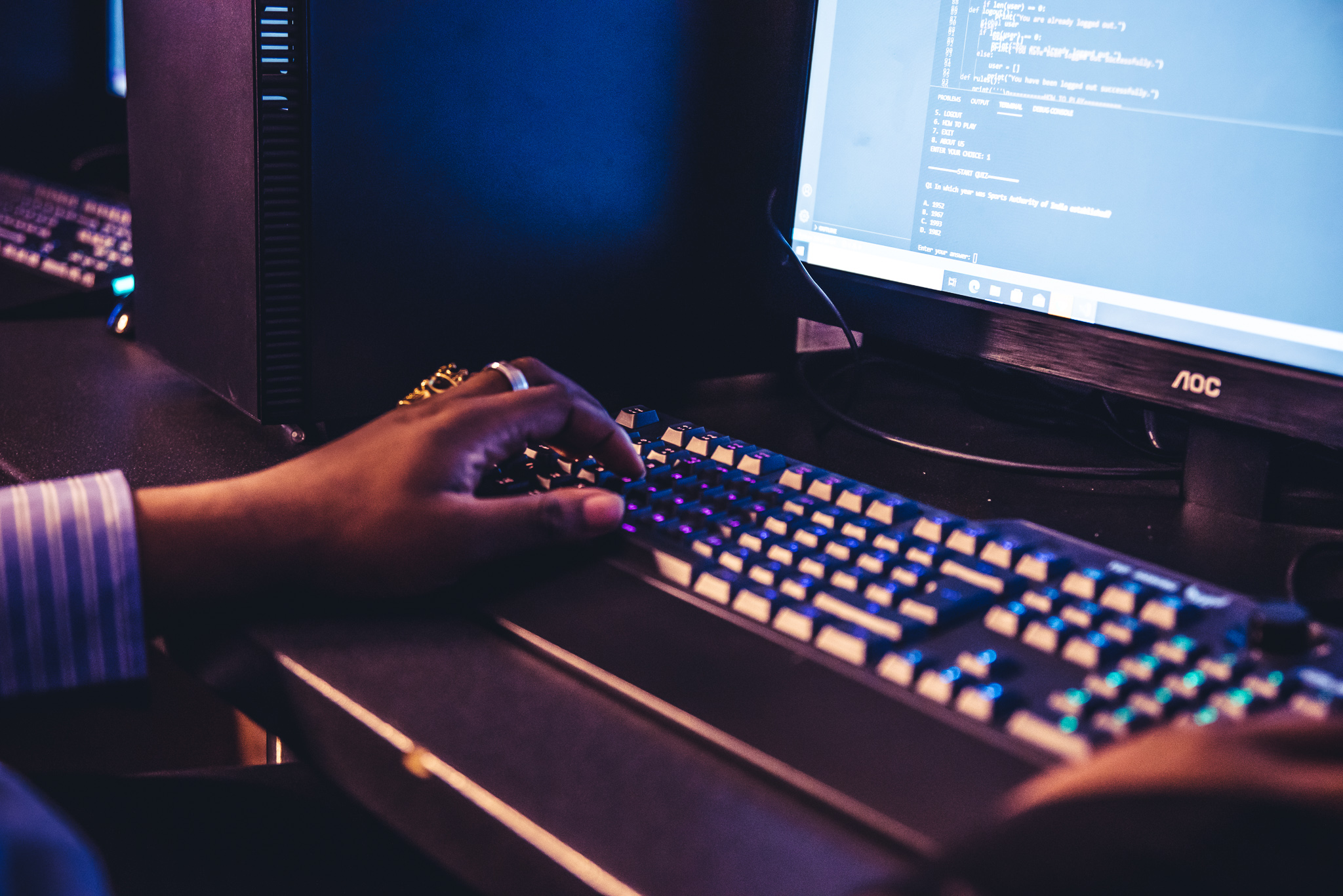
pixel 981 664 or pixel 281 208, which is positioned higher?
pixel 281 208

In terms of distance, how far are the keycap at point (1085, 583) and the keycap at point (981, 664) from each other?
61mm

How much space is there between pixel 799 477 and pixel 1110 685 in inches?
8.7

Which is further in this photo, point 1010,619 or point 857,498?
point 857,498

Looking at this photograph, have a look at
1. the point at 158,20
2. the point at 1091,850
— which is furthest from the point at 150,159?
the point at 1091,850

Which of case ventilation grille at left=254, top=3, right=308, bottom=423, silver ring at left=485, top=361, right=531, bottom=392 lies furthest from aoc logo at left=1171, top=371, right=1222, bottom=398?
case ventilation grille at left=254, top=3, right=308, bottom=423

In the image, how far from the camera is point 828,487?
0.56 m

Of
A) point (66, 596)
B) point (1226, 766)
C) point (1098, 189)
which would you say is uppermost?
point (1098, 189)

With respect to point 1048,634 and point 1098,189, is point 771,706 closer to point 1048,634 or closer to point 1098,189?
point 1048,634

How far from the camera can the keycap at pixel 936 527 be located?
1.68 feet

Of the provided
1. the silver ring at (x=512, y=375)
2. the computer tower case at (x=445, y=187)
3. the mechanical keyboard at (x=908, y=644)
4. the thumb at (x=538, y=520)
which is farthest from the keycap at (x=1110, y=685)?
the computer tower case at (x=445, y=187)

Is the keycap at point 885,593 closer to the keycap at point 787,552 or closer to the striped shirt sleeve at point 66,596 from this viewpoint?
the keycap at point 787,552

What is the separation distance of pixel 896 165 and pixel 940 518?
30 centimetres

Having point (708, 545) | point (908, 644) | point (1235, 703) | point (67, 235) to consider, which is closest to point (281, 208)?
point (708, 545)

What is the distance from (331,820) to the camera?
679 mm
